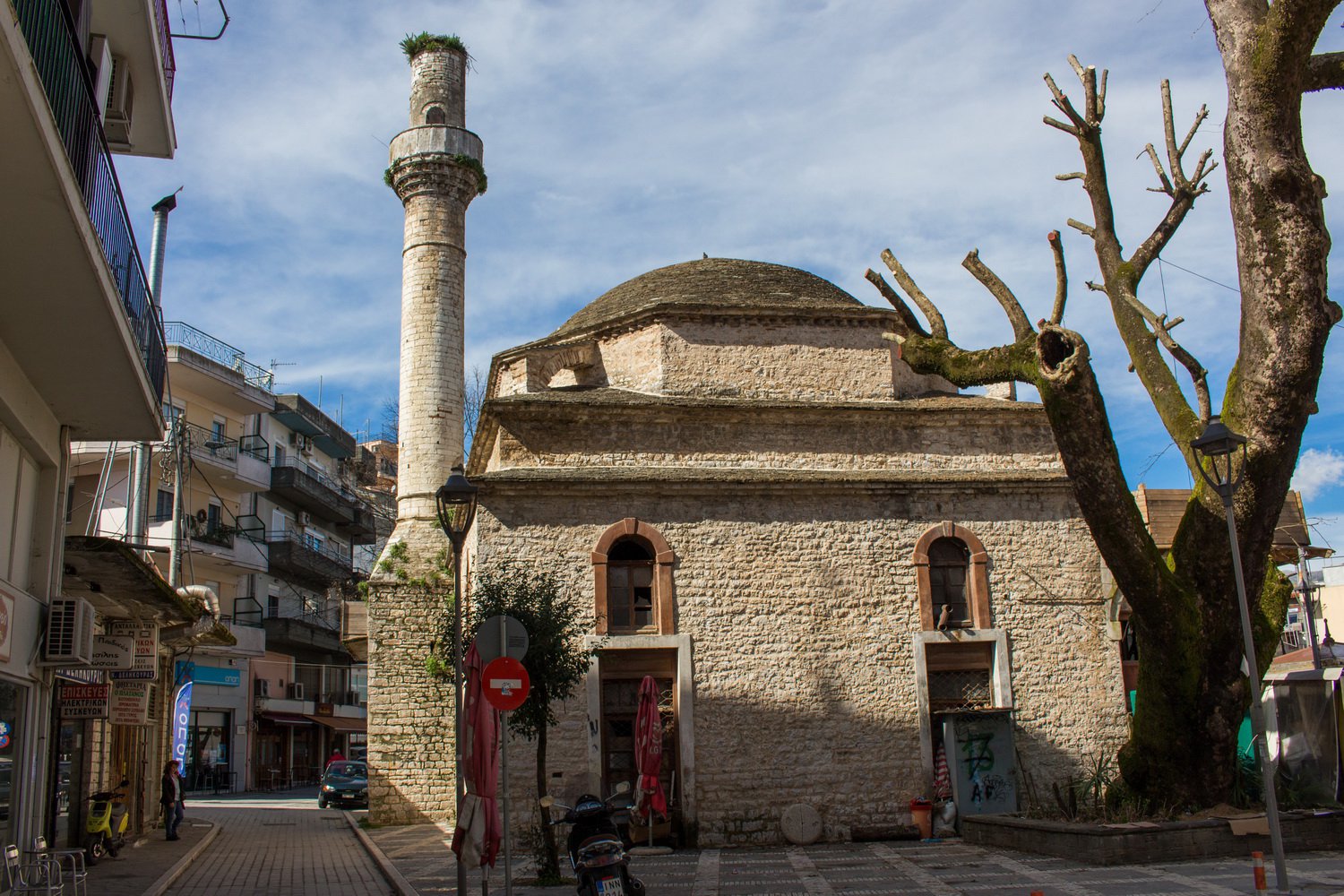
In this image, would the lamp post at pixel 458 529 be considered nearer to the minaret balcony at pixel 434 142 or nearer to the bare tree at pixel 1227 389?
the bare tree at pixel 1227 389

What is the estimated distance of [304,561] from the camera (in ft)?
123

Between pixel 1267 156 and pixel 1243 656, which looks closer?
pixel 1267 156

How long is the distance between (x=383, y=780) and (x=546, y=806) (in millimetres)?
7982

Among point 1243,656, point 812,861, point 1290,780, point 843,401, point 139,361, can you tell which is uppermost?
point 843,401

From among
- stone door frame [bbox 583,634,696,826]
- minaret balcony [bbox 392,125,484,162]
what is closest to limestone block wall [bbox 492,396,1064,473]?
stone door frame [bbox 583,634,696,826]

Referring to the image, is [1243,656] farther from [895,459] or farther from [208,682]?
[208,682]

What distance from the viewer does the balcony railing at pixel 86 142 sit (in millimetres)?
6633

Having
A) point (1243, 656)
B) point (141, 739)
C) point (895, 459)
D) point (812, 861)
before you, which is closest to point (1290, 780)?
point (1243, 656)

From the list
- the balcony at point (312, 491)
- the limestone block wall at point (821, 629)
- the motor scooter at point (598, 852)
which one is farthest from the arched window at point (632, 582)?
the balcony at point (312, 491)

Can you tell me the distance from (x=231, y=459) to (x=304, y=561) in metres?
4.96

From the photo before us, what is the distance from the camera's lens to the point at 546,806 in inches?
413

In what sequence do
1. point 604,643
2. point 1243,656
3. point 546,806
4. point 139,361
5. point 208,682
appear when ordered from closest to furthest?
point 139,361 → point 546,806 → point 1243,656 → point 604,643 → point 208,682

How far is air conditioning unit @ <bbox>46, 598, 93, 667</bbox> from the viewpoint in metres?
9.47

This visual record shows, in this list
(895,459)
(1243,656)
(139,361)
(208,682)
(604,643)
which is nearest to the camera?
(139,361)
